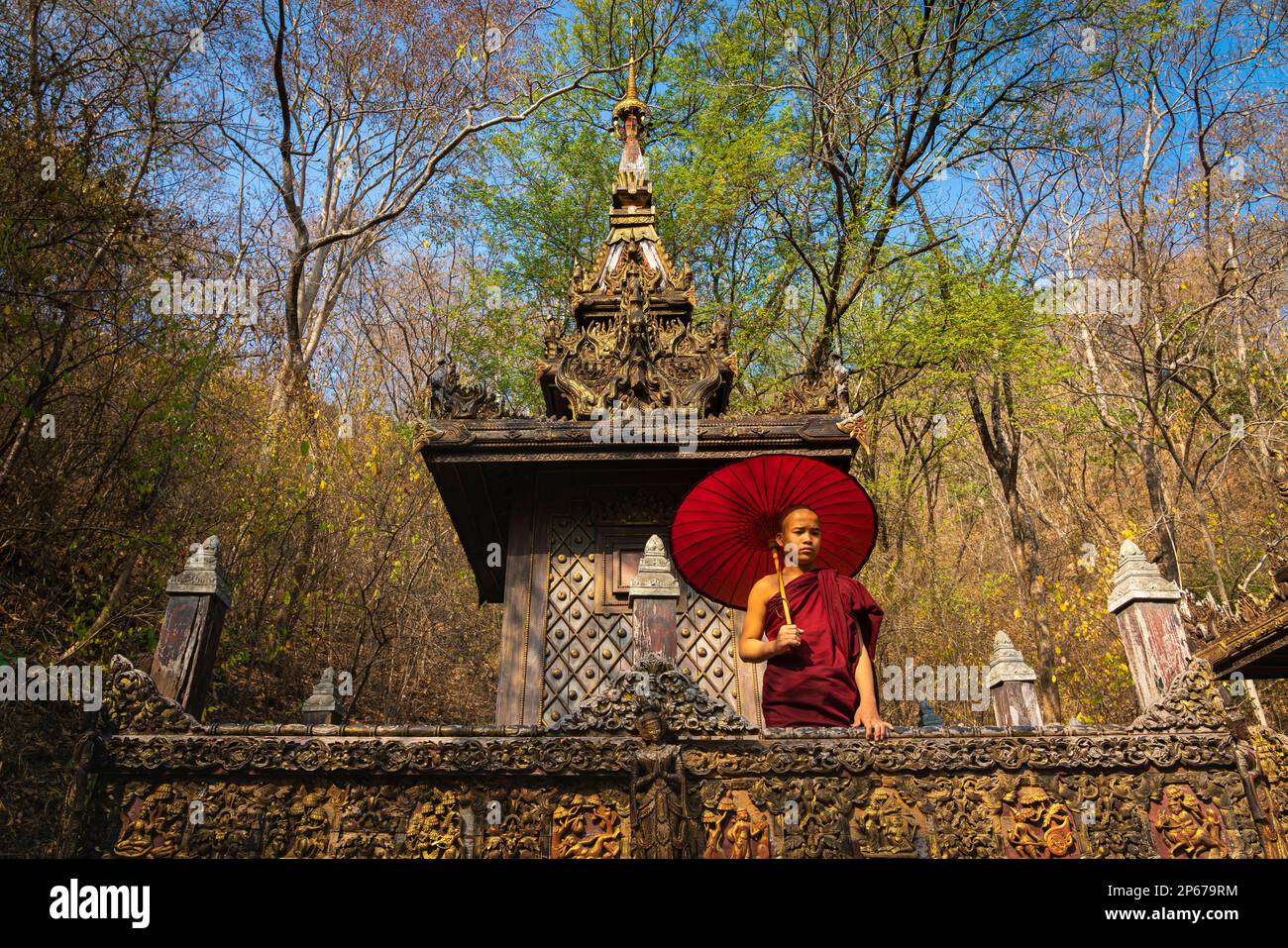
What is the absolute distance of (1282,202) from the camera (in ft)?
69.6

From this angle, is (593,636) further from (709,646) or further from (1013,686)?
(1013,686)

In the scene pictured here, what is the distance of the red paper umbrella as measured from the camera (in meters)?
6.91

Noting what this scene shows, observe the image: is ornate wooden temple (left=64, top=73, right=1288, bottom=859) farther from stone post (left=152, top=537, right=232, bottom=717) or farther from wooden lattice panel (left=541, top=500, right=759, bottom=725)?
wooden lattice panel (left=541, top=500, right=759, bottom=725)

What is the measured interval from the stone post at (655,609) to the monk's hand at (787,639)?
0.74m

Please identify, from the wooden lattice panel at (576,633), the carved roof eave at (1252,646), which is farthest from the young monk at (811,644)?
the carved roof eave at (1252,646)

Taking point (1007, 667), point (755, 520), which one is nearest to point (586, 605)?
point (755, 520)

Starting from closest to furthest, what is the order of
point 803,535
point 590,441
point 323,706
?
1. point 803,535
2. point 590,441
3. point 323,706

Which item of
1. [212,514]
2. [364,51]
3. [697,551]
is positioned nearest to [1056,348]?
[697,551]

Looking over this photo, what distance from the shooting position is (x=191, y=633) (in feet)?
19.9

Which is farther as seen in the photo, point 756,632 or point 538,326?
point 538,326

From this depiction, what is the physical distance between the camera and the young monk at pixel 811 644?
20.2 feet

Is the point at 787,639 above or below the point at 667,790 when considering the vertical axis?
above

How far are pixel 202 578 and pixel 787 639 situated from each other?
410 cm

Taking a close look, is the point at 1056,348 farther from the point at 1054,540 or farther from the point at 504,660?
the point at 504,660
